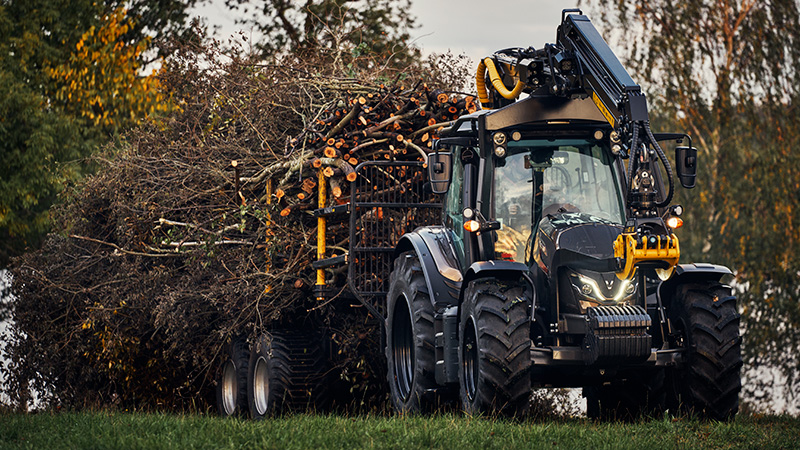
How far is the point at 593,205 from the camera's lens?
9.16 metres

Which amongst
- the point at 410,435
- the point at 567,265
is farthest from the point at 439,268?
the point at 410,435

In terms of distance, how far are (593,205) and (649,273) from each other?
70 cm

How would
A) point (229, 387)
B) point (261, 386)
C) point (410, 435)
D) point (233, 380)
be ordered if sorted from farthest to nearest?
point (229, 387) < point (233, 380) < point (261, 386) < point (410, 435)

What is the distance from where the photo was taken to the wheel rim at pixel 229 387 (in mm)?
13633

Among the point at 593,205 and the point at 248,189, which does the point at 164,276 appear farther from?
the point at 593,205

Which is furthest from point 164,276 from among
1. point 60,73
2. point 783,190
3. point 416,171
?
Answer: point 783,190

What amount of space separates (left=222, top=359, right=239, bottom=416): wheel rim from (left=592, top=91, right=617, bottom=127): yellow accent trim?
255 inches

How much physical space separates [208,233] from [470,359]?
16.4ft

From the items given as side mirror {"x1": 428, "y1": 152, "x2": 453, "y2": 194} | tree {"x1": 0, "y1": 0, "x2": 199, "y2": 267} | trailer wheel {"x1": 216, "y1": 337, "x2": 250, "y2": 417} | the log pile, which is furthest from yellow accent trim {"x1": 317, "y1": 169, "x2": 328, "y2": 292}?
tree {"x1": 0, "y1": 0, "x2": 199, "y2": 267}

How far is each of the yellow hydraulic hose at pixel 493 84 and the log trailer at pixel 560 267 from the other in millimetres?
18

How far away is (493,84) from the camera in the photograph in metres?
9.98

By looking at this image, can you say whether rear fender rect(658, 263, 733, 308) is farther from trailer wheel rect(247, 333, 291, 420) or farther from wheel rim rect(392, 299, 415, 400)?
trailer wheel rect(247, 333, 291, 420)

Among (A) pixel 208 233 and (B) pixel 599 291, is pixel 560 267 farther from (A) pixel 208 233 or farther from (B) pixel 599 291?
(A) pixel 208 233

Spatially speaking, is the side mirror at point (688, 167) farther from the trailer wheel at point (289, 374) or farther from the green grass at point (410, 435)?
the trailer wheel at point (289, 374)
